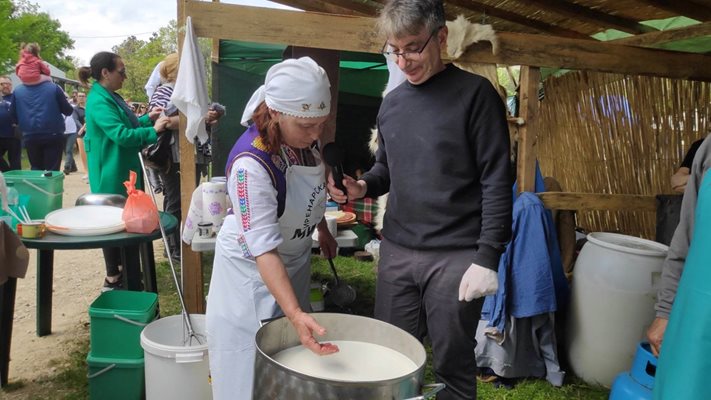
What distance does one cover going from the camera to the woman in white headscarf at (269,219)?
1561 millimetres

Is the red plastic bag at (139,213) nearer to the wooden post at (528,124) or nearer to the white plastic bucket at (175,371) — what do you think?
the white plastic bucket at (175,371)

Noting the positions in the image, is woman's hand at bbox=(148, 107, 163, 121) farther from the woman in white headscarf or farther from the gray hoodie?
the gray hoodie

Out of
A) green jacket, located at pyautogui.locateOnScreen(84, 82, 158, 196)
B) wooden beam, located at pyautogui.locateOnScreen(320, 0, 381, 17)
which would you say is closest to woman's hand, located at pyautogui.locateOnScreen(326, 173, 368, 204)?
green jacket, located at pyautogui.locateOnScreen(84, 82, 158, 196)

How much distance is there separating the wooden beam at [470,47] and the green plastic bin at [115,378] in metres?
1.93

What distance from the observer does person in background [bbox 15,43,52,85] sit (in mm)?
6805

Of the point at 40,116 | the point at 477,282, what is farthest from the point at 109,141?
the point at 40,116

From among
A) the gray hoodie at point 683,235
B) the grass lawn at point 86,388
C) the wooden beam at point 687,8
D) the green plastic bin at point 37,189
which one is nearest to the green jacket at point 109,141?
the green plastic bin at point 37,189

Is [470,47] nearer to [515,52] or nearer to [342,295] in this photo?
[515,52]

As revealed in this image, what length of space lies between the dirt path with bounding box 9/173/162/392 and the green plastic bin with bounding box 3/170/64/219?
99 centimetres

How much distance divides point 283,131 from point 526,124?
2.05m

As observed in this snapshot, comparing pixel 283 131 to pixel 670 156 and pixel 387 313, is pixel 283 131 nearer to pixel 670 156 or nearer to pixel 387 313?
pixel 387 313

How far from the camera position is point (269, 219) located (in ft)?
5.23

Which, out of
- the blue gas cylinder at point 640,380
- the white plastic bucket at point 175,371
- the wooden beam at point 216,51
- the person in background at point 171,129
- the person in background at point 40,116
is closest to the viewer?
the blue gas cylinder at point 640,380

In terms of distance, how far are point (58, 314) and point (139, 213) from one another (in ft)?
6.06
